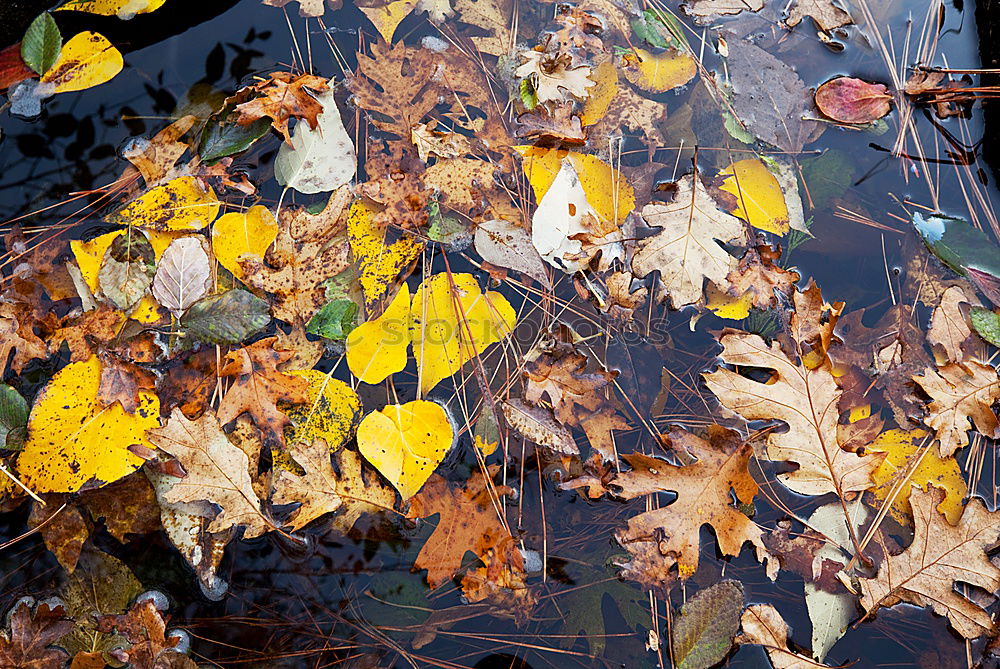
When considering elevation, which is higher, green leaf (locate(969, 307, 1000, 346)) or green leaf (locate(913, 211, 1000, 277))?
green leaf (locate(913, 211, 1000, 277))

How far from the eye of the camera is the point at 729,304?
1900 mm

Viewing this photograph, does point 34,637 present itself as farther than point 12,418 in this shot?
No

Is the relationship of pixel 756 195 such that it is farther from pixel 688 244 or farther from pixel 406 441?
pixel 406 441

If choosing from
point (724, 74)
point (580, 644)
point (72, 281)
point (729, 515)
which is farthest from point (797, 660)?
point (72, 281)

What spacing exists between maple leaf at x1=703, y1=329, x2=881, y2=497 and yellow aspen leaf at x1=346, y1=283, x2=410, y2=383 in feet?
2.92

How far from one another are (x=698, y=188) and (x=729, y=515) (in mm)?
995

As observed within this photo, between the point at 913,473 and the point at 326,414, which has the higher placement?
the point at 326,414

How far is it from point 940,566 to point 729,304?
2.83ft

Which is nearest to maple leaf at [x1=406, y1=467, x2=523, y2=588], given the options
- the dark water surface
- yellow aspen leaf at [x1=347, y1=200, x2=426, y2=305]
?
the dark water surface

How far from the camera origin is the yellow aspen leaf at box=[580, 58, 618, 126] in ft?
7.05

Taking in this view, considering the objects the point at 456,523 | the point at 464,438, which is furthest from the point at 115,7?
the point at 456,523

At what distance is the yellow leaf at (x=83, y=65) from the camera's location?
215 centimetres

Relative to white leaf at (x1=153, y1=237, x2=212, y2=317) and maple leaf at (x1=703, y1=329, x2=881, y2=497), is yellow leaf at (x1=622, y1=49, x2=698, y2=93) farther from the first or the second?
white leaf at (x1=153, y1=237, x2=212, y2=317)

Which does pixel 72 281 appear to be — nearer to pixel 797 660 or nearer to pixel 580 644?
pixel 580 644
